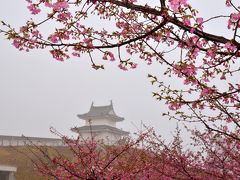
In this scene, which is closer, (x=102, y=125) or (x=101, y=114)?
(x=102, y=125)

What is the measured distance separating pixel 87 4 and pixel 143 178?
6.78 metres

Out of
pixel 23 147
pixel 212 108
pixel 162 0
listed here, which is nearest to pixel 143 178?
pixel 212 108

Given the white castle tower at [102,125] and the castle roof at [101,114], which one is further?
the castle roof at [101,114]

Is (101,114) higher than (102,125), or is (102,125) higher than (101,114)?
(101,114)

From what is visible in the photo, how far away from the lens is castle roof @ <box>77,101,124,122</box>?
62.2 metres

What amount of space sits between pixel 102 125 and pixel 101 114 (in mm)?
4879

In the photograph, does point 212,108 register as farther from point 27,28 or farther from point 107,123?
point 107,123

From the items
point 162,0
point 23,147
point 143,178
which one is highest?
point 23,147

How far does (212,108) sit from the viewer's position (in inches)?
207

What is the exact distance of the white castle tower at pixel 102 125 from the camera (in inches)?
2266

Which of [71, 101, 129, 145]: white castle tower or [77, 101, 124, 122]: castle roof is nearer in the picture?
[71, 101, 129, 145]: white castle tower

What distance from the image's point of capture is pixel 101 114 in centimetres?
→ 6200

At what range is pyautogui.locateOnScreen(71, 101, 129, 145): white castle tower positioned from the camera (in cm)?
5756

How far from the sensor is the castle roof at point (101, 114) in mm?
62159
